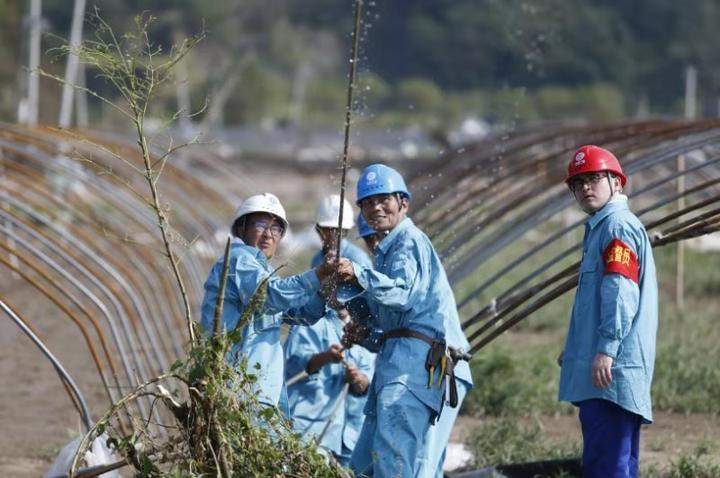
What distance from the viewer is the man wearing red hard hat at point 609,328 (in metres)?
6.05

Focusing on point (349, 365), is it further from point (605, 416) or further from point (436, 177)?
point (436, 177)

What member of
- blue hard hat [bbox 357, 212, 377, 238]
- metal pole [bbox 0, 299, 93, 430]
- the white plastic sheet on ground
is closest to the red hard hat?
blue hard hat [bbox 357, 212, 377, 238]

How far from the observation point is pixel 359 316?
22.4 ft

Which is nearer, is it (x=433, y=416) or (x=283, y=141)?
(x=433, y=416)

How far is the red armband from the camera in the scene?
6.08 meters

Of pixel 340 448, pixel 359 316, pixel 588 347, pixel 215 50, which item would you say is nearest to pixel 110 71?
pixel 359 316

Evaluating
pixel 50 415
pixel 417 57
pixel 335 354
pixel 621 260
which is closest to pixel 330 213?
pixel 335 354

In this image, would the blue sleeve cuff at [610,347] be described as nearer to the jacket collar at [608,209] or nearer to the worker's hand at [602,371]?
the worker's hand at [602,371]

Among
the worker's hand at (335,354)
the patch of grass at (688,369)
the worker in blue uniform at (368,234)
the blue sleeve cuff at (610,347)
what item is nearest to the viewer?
the blue sleeve cuff at (610,347)

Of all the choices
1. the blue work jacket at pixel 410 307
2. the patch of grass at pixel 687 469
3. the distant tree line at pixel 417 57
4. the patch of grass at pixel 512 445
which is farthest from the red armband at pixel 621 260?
the distant tree line at pixel 417 57

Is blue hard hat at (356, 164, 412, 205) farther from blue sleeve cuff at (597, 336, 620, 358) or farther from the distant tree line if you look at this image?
the distant tree line

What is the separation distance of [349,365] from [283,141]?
218 ft

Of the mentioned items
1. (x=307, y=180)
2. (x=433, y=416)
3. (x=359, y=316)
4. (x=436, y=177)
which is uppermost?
(x=307, y=180)

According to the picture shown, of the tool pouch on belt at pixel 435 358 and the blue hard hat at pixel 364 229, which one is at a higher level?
the blue hard hat at pixel 364 229
